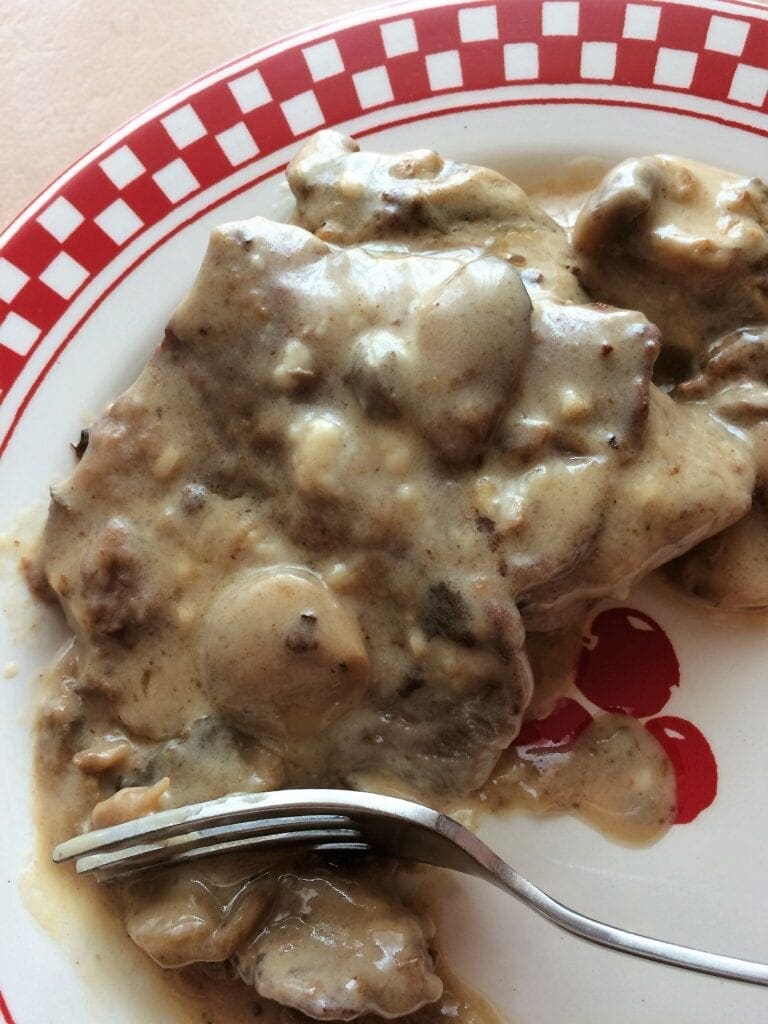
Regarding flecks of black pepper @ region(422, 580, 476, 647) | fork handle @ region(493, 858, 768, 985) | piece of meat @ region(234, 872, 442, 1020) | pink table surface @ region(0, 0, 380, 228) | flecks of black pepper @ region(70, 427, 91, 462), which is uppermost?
Result: pink table surface @ region(0, 0, 380, 228)

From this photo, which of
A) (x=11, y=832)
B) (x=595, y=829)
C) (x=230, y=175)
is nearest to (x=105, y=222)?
(x=230, y=175)

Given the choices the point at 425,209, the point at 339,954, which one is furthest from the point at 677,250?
the point at 339,954

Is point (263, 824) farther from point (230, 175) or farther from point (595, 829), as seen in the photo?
point (230, 175)

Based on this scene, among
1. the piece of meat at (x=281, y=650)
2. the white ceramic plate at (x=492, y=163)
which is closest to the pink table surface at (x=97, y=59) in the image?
the white ceramic plate at (x=492, y=163)

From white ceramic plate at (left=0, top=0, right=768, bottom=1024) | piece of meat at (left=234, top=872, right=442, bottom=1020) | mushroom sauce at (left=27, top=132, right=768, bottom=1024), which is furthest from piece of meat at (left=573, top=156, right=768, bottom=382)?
piece of meat at (left=234, top=872, right=442, bottom=1020)

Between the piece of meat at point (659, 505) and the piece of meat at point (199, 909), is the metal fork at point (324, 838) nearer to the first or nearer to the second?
the piece of meat at point (199, 909)

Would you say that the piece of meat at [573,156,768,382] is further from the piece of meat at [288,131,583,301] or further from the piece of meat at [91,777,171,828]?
the piece of meat at [91,777,171,828]
